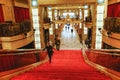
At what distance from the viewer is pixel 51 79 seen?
4168mm

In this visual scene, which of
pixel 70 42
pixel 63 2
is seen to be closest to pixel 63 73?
pixel 63 2

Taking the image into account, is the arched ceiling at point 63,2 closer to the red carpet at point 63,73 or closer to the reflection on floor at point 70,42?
the reflection on floor at point 70,42

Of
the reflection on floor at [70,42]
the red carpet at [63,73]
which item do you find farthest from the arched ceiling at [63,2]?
the red carpet at [63,73]

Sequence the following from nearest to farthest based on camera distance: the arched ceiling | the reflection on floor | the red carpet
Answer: the red carpet < the arched ceiling < the reflection on floor

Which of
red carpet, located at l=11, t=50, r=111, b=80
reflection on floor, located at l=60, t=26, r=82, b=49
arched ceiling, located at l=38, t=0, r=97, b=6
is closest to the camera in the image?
red carpet, located at l=11, t=50, r=111, b=80

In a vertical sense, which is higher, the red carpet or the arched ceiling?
the arched ceiling

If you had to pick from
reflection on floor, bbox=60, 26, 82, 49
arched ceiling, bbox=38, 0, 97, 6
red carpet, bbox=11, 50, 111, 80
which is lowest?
reflection on floor, bbox=60, 26, 82, 49

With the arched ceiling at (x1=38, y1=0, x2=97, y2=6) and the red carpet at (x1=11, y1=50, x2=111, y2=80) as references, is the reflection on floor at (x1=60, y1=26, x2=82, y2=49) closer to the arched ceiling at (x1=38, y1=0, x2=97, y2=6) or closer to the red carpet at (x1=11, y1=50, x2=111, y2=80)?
the arched ceiling at (x1=38, y1=0, x2=97, y2=6)

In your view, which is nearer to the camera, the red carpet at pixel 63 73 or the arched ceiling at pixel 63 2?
the red carpet at pixel 63 73

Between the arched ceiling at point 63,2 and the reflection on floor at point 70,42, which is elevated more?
the arched ceiling at point 63,2

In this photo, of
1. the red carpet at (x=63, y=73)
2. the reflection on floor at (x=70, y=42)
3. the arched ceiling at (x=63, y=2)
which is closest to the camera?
the red carpet at (x=63, y=73)

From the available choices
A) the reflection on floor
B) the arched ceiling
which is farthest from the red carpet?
the reflection on floor

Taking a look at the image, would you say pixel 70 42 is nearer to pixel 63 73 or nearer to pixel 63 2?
pixel 63 2

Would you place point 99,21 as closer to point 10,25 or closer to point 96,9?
point 96,9
